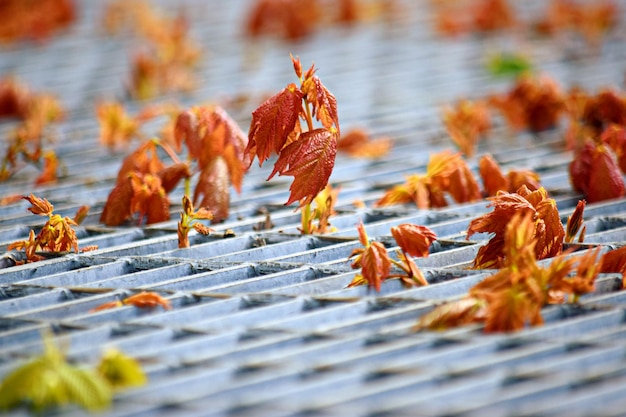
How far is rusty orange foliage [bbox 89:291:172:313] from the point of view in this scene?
6.00 ft

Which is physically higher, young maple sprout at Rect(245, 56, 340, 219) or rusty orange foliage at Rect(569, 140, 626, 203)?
young maple sprout at Rect(245, 56, 340, 219)

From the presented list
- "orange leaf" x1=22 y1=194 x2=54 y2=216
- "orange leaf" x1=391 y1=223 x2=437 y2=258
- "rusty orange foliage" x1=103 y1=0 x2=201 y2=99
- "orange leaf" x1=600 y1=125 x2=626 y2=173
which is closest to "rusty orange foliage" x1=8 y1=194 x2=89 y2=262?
"orange leaf" x1=22 y1=194 x2=54 y2=216

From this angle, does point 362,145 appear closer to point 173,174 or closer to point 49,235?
point 173,174

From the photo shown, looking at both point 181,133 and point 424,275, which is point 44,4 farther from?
point 424,275

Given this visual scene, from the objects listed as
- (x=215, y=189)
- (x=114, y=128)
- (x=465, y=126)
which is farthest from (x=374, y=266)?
(x=114, y=128)

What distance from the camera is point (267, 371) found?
1.52 meters

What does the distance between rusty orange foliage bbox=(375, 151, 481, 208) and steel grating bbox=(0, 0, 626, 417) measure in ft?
0.17

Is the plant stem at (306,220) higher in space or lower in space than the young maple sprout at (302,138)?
lower

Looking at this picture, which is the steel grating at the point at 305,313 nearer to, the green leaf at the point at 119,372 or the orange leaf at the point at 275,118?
the green leaf at the point at 119,372

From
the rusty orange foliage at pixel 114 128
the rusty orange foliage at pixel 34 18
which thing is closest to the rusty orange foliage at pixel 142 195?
the rusty orange foliage at pixel 114 128

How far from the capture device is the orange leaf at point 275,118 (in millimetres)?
2066

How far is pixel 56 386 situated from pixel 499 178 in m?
1.58

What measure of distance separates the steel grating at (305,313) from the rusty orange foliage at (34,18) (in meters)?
2.12

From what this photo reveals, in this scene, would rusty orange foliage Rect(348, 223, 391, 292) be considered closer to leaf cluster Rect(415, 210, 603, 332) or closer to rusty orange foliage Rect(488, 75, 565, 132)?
leaf cluster Rect(415, 210, 603, 332)
